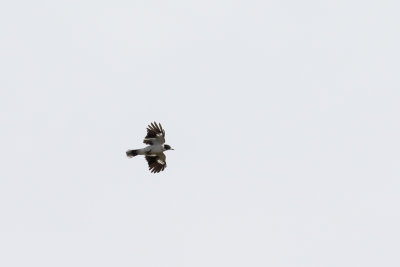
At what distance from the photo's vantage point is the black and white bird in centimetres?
11838

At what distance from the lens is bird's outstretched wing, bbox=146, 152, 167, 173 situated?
119 m

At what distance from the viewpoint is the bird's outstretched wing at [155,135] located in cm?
11831

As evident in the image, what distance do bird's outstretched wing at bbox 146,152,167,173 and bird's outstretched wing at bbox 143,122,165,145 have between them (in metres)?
1.28

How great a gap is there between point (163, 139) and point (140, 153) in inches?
79.0

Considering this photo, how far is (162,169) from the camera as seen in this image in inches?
4705

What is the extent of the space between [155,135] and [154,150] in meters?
1.06

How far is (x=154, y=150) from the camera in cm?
11856

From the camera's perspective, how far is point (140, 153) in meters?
119

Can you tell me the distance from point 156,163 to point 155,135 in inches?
87.6

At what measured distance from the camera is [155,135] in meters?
118

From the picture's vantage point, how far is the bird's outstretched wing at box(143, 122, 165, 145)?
11831 cm

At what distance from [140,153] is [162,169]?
6.36 ft

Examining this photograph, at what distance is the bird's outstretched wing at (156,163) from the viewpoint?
11938cm

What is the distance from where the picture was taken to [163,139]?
118375 mm
